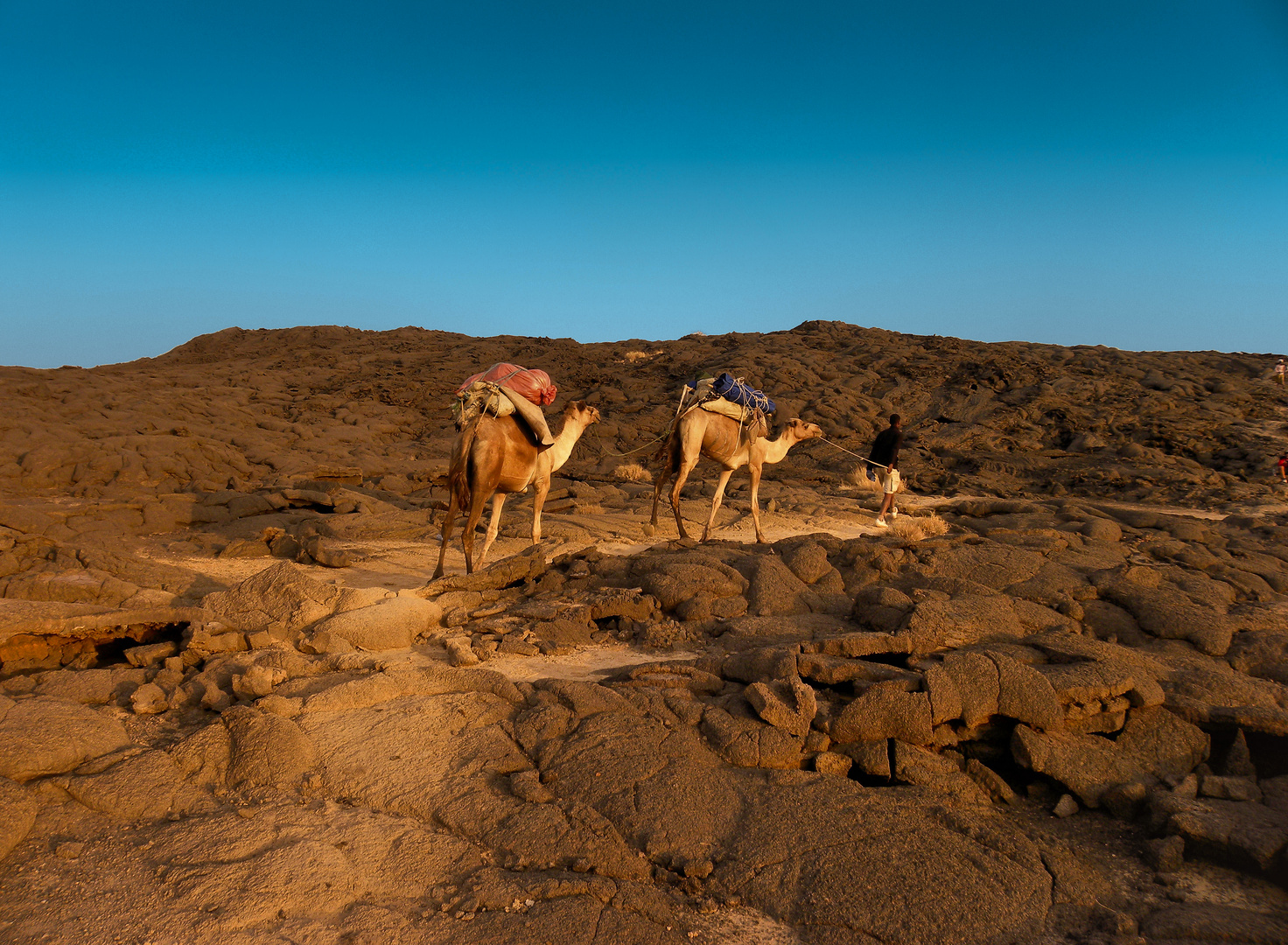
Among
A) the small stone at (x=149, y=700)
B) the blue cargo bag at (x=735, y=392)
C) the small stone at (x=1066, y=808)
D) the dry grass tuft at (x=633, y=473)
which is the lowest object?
the small stone at (x=1066, y=808)

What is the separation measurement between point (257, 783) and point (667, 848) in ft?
7.04

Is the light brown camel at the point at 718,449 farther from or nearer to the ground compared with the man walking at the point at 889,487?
farther from the ground

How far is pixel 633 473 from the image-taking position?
657 inches

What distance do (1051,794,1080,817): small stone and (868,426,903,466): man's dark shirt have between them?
910 centimetres

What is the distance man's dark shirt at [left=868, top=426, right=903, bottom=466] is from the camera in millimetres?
12539

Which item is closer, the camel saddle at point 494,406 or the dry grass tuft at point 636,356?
the camel saddle at point 494,406

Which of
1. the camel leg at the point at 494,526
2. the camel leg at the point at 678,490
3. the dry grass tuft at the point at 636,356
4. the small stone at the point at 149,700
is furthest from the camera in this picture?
the dry grass tuft at the point at 636,356

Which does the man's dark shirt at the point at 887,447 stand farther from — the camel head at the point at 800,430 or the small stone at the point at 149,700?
the small stone at the point at 149,700

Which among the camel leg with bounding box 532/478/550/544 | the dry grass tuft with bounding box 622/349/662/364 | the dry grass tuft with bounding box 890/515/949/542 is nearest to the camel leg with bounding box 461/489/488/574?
the camel leg with bounding box 532/478/550/544

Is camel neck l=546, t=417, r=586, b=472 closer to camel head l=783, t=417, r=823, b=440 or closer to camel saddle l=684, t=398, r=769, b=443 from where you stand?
camel saddle l=684, t=398, r=769, b=443

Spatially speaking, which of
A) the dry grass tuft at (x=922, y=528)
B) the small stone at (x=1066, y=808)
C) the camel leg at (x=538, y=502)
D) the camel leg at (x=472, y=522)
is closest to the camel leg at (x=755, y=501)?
the dry grass tuft at (x=922, y=528)

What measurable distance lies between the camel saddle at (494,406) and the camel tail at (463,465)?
11 cm

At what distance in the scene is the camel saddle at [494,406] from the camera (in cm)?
791

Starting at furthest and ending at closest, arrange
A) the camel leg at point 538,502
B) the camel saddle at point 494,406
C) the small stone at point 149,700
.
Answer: the camel leg at point 538,502
the camel saddle at point 494,406
the small stone at point 149,700
